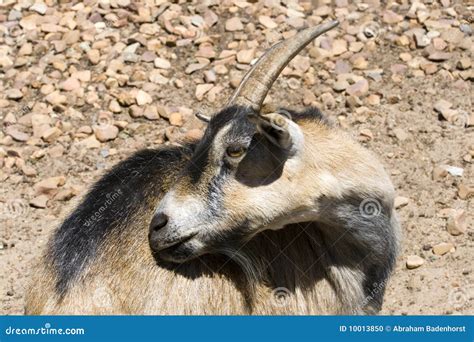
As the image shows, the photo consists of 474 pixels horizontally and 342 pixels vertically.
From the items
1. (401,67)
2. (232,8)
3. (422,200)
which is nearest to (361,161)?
(422,200)

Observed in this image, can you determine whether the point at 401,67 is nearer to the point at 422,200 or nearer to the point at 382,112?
the point at 382,112

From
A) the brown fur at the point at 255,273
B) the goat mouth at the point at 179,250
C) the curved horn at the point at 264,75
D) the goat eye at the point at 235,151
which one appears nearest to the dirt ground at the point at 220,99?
the brown fur at the point at 255,273

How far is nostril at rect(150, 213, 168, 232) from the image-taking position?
766cm

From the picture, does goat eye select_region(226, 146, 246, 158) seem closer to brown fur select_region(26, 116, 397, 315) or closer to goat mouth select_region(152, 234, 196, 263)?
brown fur select_region(26, 116, 397, 315)

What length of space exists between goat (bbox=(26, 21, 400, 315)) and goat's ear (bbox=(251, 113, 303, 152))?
12 mm

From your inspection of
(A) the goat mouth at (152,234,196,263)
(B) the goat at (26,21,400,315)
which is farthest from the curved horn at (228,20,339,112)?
(A) the goat mouth at (152,234,196,263)

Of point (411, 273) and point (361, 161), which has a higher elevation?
point (361, 161)

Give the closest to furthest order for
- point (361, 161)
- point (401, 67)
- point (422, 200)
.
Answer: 1. point (361, 161)
2. point (422, 200)
3. point (401, 67)

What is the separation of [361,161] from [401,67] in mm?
4060

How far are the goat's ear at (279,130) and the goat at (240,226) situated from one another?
0.01m

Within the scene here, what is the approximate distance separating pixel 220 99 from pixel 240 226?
4.24m

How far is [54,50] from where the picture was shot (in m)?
12.5

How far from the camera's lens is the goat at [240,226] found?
7.60m

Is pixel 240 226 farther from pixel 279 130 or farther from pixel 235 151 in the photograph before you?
pixel 279 130
